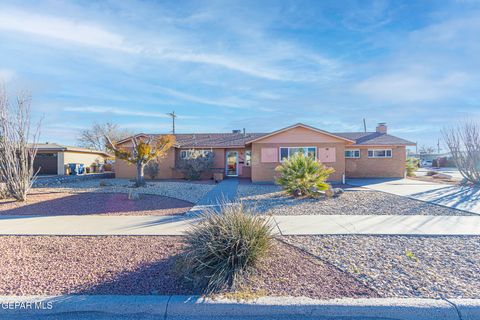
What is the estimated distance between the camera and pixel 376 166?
2103 cm

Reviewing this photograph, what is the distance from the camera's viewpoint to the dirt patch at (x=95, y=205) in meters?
8.69

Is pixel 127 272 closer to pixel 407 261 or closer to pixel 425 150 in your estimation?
pixel 407 261

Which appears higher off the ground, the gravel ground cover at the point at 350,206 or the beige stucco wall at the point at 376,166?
the beige stucco wall at the point at 376,166

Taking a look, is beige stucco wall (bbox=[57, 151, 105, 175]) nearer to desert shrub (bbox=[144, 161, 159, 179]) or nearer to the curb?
desert shrub (bbox=[144, 161, 159, 179])

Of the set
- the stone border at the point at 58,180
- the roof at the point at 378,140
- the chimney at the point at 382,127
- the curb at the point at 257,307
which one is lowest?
the curb at the point at 257,307

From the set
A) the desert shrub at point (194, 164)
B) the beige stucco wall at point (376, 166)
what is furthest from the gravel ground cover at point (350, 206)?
the beige stucco wall at point (376, 166)

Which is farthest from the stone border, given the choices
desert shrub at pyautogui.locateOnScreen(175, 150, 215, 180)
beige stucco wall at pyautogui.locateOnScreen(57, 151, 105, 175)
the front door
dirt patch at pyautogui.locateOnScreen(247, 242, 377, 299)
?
dirt patch at pyautogui.locateOnScreen(247, 242, 377, 299)

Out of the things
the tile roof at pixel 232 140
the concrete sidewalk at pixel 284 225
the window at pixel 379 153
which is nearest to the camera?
the concrete sidewalk at pixel 284 225

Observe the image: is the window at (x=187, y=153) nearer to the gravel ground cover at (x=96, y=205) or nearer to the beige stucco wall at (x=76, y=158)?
the gravel ground cover at (x=96, y=205)

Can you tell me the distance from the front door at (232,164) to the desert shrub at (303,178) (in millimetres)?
9734

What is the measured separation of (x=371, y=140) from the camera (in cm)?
2134

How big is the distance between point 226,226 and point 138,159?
1126cm

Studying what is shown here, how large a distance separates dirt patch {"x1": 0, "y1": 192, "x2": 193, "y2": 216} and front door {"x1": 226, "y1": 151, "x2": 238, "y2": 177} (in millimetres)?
10019

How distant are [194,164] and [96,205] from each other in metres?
9.18
